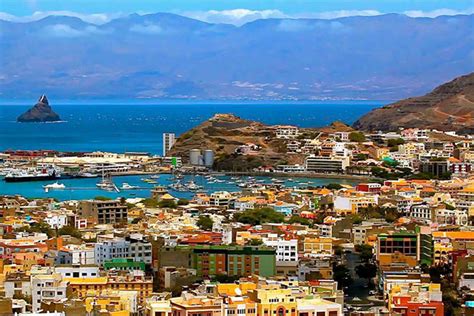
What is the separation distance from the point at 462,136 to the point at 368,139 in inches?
152

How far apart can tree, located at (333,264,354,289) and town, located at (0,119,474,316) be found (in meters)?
0.03

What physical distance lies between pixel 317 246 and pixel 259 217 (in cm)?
398

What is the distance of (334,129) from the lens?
149 ft

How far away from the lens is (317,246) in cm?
1805

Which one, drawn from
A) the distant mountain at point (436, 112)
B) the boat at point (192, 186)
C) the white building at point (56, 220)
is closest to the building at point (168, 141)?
the distant mountain at point (436, 112)

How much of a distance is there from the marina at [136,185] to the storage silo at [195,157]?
11.3ft

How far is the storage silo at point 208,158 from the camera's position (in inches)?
1589

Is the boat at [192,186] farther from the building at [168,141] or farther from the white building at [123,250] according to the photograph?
the white building at [123,250]

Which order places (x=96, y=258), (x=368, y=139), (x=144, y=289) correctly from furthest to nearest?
Answer: 1. (x=368, y=139)
2. (x=96, y=258)
3. (x=144, y=289)

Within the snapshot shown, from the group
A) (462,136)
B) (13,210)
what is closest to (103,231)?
(13,210)

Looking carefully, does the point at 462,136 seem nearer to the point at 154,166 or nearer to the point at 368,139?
the point at 368,139

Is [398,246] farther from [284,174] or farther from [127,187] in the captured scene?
[284,174]

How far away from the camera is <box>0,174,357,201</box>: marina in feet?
99.7

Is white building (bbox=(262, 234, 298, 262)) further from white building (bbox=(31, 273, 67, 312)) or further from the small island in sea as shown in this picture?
the small island in sea
